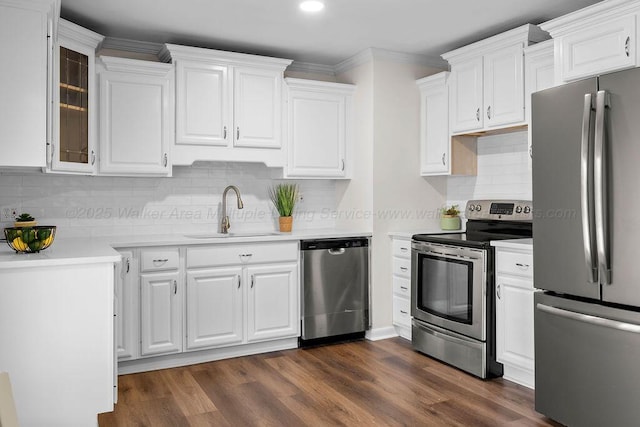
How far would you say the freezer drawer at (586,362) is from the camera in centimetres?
237

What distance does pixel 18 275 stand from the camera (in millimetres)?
2412

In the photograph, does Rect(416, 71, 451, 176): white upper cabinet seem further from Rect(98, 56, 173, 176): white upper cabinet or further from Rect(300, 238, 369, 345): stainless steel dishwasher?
Rect(98, 56, 173, 176): white upper cabinet

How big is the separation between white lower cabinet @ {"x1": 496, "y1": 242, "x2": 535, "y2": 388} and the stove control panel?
568 millimetres

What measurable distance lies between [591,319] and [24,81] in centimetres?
304

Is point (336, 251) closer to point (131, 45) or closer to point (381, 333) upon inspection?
point (381, 333)

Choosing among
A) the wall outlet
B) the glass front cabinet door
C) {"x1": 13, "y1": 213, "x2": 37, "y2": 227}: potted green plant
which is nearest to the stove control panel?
the glass front cabinet door

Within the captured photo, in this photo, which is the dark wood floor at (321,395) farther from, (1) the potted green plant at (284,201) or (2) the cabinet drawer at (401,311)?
(1) the potted green plant at (284,201)

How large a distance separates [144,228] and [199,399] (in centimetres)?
157

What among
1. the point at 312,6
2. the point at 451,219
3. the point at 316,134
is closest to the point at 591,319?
the point at 451,219

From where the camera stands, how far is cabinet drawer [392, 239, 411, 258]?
4332 millimetres

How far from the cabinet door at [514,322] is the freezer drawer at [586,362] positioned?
1.28 ft

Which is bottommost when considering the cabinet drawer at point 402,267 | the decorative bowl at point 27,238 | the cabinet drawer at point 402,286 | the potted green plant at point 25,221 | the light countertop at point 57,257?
the cabinet drawer at point 402,286

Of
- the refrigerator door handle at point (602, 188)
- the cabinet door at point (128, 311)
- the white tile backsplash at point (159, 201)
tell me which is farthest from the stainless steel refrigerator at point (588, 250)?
the cabinet door at point (128, 311)

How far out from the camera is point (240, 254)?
3.96m
